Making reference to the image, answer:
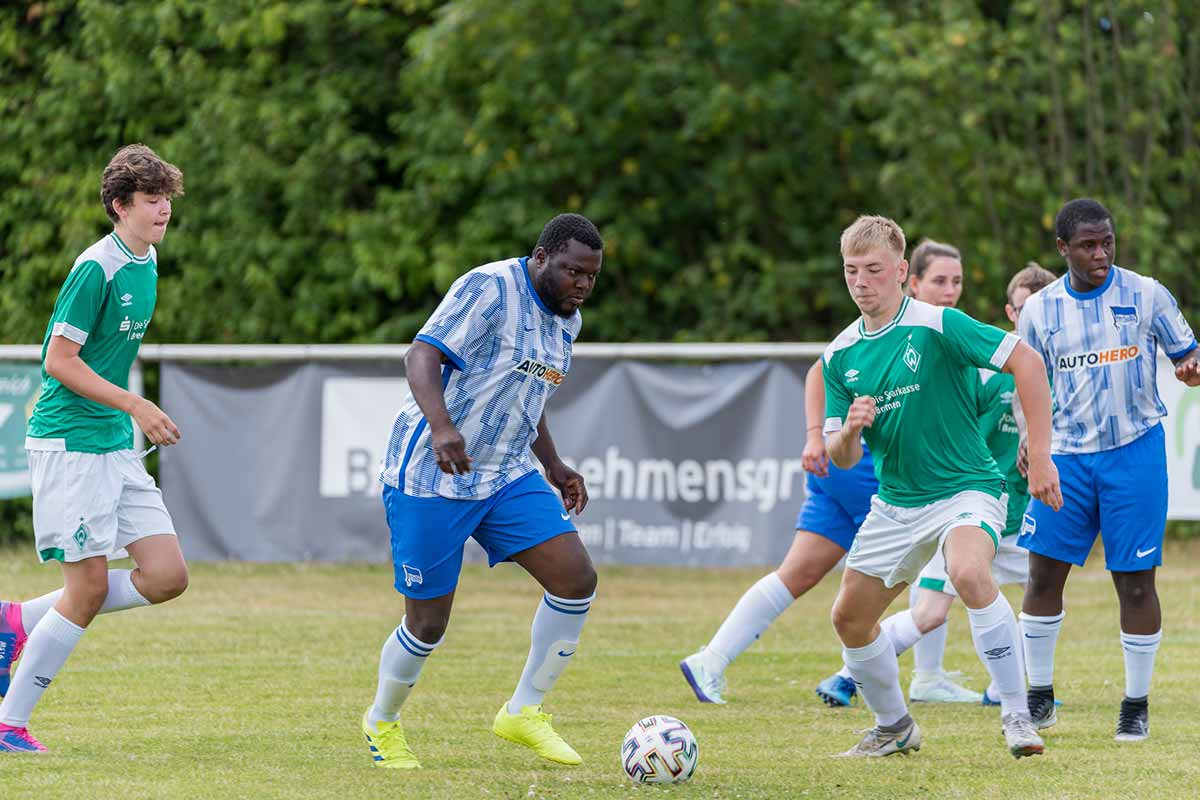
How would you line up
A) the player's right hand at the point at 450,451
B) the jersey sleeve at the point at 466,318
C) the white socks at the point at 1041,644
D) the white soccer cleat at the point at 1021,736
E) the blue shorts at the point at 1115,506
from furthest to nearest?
1. the white socks at the point at 1041,644
2. the blue shorts at the point at 1115,506
3. the jersey sleeve at the point at 466,318
4. the white soccer cleat at the point at 1021,736
5. the player's right hand at the point at 450,451

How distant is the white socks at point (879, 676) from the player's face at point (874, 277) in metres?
1.23

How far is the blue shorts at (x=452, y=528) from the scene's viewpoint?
6.13m

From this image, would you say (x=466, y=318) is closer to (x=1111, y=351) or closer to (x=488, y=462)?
(x=488, y=462)

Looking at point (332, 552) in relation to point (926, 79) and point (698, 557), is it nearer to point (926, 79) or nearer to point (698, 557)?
point (698, 557)

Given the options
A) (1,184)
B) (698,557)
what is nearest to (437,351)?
(698,557)

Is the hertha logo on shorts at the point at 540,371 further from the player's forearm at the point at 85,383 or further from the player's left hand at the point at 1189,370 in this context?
the player's left hand at the point at 1189,370

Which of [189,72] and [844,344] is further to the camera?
[189,72]

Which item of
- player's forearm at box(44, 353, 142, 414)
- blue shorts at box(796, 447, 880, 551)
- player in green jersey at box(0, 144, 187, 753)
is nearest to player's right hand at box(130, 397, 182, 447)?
player's forearm at box(44, 353, 142, 414)

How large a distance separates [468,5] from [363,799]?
41.3 feet

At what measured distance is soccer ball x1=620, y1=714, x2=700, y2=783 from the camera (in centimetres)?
603

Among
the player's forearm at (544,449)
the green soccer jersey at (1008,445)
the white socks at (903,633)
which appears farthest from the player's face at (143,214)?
the green soccer jersey at (1008,445)

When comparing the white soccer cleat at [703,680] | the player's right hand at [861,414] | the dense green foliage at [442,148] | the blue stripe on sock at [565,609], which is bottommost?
the white soccer cleat at [703,680]

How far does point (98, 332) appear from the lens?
6.40 m

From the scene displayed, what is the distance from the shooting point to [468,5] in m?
17.1
